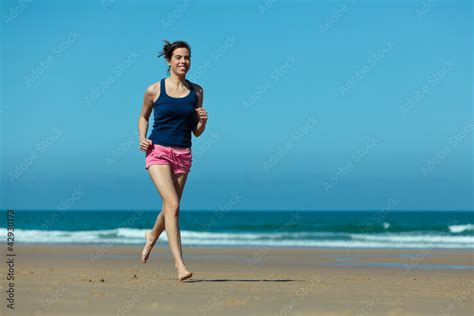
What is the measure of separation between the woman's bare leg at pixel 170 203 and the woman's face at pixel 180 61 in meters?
0.88

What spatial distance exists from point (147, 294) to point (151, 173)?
147 centimetres

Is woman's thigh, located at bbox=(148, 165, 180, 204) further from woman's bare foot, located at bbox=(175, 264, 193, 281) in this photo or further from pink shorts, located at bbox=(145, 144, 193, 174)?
woman's bare foot, located at bbox=(175, 264, 193, 281)

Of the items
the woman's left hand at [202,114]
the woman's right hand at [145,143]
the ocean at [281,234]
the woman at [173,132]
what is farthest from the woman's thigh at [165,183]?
the ocean at [281,234]

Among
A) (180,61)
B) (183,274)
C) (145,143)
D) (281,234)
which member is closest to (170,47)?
(180,61)

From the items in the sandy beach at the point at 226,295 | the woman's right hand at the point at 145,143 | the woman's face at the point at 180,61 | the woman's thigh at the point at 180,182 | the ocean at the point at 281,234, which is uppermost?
the woman's face at the point at 180,61

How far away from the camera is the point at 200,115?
7.73 m

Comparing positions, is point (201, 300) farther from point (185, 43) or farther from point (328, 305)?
point (185, 43)

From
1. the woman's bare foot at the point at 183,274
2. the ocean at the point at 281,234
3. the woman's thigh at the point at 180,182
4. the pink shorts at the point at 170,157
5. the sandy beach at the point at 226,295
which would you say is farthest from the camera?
the ocean at the point at 281,234

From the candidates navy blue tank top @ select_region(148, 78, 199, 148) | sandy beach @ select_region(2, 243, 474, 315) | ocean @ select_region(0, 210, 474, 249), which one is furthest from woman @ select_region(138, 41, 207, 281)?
ocean @ select_region(0, 210, 474, 249)

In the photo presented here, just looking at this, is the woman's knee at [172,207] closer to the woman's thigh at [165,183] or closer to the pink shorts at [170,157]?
the woman's thigh at [165,183]

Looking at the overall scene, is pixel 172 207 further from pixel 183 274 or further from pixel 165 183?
pixel 183 274

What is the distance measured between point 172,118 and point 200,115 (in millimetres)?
→ 256

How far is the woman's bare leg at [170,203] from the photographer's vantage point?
25.2ft

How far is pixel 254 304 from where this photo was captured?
620 centimetres
